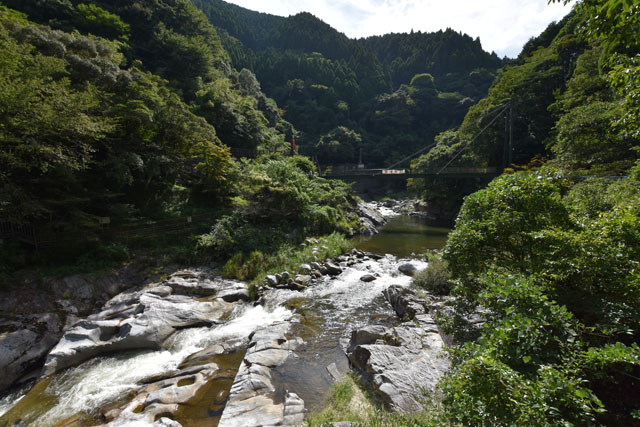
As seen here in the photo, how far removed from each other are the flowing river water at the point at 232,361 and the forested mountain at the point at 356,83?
155 feet

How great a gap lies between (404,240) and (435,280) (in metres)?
10.7

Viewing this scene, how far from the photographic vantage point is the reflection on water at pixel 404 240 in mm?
17547

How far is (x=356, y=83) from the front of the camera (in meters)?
74.6

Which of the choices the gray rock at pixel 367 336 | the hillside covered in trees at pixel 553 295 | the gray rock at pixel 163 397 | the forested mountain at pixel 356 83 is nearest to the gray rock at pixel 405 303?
the gray rock at pixel 367 336

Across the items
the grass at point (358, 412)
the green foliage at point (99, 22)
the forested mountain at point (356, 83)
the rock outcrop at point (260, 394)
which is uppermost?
the forested mountain at point (356, 83)

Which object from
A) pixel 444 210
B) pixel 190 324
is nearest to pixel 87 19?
pixel 190 324

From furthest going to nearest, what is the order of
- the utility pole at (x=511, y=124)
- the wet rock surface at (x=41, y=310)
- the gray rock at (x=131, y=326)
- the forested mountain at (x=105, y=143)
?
the utility pole at (x=511, y=124) < the forested mountain at (x=105, y=143) < the gray rock at (x=131, y=326) < the wet rock surface at (x=41, y=310)

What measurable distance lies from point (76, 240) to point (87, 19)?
23968mm

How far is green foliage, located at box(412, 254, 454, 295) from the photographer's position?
959 centimetres

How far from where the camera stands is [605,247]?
362 cm

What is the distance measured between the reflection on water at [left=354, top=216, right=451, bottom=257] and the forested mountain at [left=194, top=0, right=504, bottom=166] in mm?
33496

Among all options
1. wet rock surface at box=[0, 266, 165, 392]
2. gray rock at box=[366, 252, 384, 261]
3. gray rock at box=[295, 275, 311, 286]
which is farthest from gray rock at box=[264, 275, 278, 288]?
gray rock at box=[366, 252, 384, 261]

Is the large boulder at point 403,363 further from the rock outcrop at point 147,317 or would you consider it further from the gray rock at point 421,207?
the gray rock at point 421,207

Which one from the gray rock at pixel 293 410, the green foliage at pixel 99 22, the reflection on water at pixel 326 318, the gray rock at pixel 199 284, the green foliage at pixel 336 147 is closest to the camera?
the gray rock at pixel 293 410
